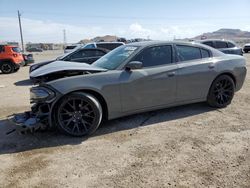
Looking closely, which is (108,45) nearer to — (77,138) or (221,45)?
(221,45)

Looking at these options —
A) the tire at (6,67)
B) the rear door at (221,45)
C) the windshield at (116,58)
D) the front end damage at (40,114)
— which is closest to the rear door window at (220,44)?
the rear door at (221,45)

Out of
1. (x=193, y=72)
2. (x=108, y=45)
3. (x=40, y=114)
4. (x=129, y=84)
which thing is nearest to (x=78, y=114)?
(x=40, y=114)

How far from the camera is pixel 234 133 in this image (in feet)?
15.0

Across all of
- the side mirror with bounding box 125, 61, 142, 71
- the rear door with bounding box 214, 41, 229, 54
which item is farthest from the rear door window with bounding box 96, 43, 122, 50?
the side mirror with bounding box 125, 61, 142, 71

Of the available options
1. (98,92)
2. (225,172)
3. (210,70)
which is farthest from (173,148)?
(210,70)

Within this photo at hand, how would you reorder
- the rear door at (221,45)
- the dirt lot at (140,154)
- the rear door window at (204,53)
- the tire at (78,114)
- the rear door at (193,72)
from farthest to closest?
1. the rear door at (221,45)
2. the rear door window at (204,53)
3. the rear door at (193,72)
4. the tire at (78,114)
5. the dirt lot at (140,154)

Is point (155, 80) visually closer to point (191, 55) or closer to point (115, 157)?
point (191, 55)

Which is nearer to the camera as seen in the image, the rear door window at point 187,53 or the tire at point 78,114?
the tire at point 78,114

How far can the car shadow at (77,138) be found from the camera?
14.0 ft

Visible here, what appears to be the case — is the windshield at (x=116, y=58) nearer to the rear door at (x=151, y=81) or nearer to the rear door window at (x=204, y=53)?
the rear door at (x=151, y=81)

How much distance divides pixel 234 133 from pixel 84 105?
104 inches

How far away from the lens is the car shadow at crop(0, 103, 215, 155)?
427 centimetres

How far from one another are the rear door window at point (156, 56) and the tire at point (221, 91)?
1283 mm

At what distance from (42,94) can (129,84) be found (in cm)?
152
